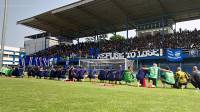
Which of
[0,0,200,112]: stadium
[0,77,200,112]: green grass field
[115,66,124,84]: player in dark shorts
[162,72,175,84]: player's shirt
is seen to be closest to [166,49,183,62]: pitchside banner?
[0,0,200,112]: stadium

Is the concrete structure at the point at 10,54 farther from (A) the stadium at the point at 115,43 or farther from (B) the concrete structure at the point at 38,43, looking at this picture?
(A) the stadium at the point at 115,43

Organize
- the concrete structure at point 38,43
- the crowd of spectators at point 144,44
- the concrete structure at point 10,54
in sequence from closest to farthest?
1. the crowd of spectators at point 144,44
2. the concrete structure at point 38,43
3. the concrete structure at point 10,54

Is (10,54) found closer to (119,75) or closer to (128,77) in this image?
(119,75)

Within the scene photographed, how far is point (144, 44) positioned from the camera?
133ft

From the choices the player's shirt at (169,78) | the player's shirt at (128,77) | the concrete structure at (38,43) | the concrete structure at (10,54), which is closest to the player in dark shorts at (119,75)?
the player's shirt at (128,77)

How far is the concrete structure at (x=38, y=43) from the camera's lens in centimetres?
6500

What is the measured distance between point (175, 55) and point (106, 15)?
1388 centimetres

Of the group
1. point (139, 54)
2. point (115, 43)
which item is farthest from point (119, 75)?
point (115, 43)

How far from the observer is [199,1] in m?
36.1

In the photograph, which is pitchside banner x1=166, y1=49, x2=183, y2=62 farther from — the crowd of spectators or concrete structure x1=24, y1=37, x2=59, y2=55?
concrete structure x1=24, y1=37, x2=59, y2=55

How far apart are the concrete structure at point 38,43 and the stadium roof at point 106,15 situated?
24.0 feet

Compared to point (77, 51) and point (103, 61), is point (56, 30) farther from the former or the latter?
point (103, 61)

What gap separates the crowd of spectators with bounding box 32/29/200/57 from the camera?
120 ft

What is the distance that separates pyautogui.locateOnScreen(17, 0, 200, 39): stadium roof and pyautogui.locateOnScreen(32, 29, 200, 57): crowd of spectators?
2780mm
